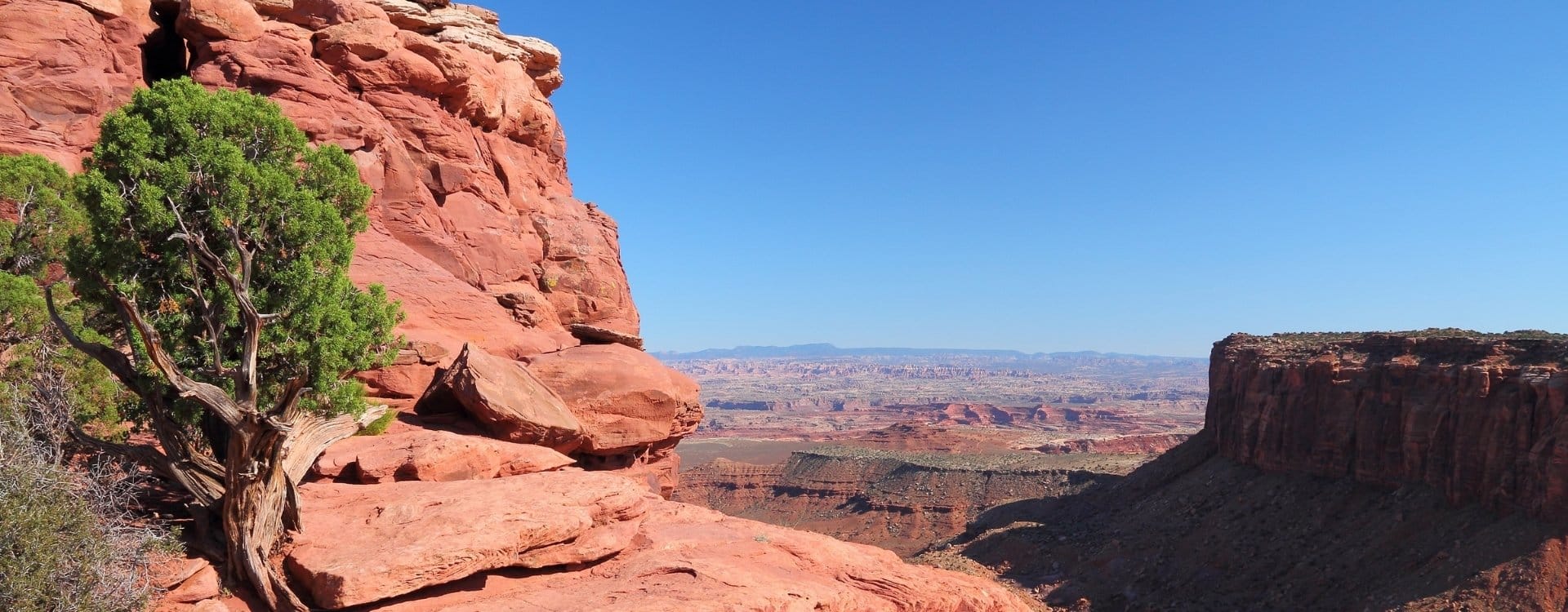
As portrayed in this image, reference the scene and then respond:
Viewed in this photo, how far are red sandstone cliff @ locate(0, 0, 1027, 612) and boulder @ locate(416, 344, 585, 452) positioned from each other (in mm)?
68

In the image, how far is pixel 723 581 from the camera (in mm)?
15023

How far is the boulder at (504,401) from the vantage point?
20.3 m

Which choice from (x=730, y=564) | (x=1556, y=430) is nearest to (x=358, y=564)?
(x=730, y=564)

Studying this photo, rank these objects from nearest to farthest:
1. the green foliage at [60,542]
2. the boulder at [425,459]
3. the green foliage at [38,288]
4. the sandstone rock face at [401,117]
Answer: the green foliage at [60,542] → the green foliage at [38,288] → the boulder at [425,459] → the sandstone rock face at [401,117]

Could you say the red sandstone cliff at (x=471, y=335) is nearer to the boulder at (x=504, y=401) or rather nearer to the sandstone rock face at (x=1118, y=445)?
the boulder at (x=504, y=401)

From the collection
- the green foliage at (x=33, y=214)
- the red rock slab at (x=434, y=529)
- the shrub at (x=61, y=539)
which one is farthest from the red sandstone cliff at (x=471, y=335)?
the green foliage at (x=33, y=214)

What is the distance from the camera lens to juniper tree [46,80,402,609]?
42.8ft

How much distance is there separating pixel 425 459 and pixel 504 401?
3009mm

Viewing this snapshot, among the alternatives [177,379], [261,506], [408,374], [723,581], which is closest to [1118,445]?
[408,374]

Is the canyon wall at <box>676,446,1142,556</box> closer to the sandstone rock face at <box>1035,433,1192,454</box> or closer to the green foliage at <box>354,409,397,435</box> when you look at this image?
the sandstone rock face at <box>1035,433,1192,454</box>

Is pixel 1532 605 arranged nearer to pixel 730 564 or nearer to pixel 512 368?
pixel 730 564

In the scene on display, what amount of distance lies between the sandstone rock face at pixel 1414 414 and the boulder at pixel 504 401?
44.7 metres

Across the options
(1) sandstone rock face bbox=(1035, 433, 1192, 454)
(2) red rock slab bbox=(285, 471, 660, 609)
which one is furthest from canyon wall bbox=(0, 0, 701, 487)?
(1) sandstone rock face bbox=(1035, 433, 1192, 454)

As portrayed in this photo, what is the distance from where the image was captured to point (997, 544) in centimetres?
6378
